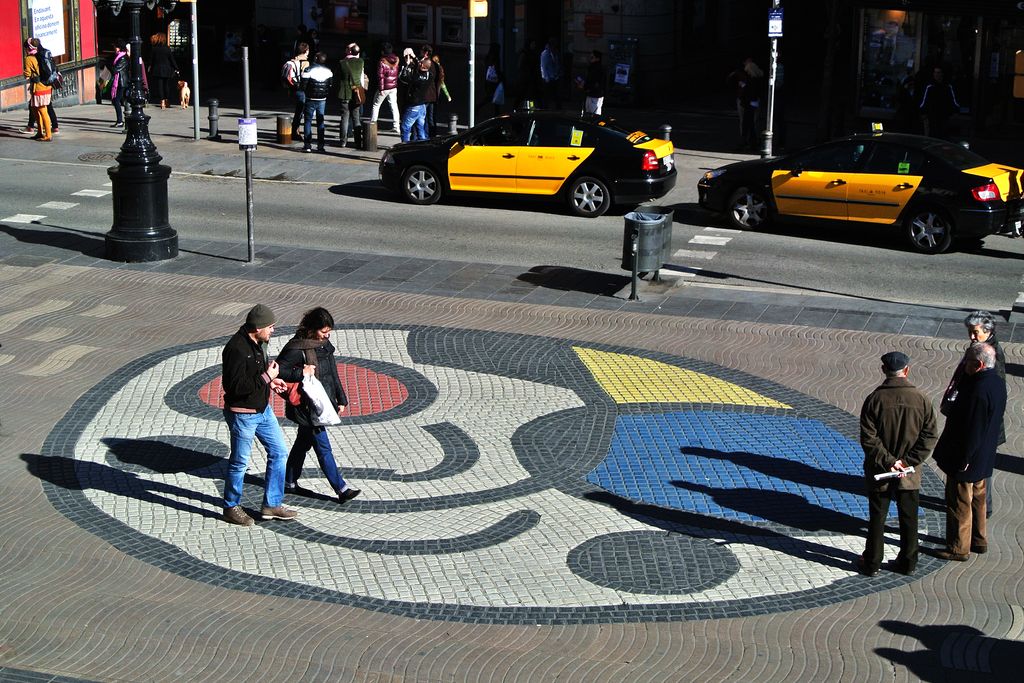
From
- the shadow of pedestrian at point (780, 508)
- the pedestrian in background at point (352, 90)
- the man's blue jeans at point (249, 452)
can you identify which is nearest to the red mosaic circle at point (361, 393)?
the man's blue jeans at point (249, 452)

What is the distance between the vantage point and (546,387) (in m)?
13.4

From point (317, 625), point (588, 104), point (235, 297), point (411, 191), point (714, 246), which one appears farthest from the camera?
point (588, 104)

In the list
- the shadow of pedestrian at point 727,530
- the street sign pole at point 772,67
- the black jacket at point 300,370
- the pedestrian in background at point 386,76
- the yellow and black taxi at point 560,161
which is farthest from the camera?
the pedestrian in background at point 386,76

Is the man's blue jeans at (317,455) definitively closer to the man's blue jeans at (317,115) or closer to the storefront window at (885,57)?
the man's blue jeans at (317,115)

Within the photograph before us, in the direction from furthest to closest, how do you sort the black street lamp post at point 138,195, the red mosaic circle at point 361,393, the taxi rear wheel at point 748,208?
the taxi rear wheel at point 748,208, the black street lamp post at point 138,195, the red mosaic circle at point 361,393

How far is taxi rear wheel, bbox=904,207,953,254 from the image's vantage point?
1898 centimetres

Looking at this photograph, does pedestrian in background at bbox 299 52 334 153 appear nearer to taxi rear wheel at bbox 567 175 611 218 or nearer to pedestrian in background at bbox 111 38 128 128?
pedestrian in background at bbox 111 38 128 128

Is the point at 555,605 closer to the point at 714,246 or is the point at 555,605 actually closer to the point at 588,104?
the point at 714,246

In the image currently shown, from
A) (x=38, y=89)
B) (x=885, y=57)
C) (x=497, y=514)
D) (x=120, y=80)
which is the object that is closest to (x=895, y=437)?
(x=497, y=514)

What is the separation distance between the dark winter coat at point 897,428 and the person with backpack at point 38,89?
840 inches

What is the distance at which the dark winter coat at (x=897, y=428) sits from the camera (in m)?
9.18

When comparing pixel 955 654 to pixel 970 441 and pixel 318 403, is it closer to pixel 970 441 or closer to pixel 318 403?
pixel 970 441

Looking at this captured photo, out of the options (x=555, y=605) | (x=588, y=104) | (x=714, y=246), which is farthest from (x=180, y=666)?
(x=588, y=104)

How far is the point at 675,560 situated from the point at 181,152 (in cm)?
1933
